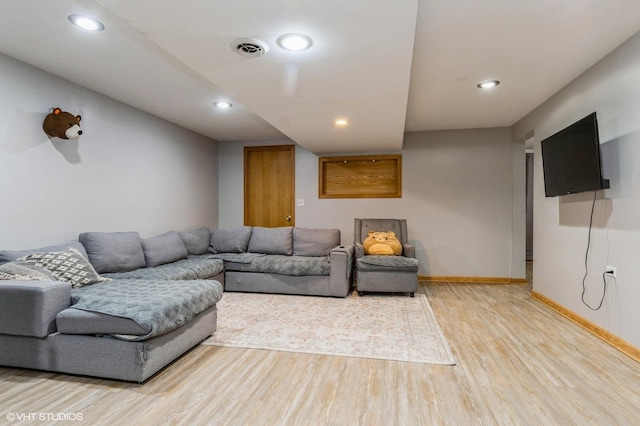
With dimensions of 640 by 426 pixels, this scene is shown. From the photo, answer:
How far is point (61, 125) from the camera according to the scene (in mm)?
3096

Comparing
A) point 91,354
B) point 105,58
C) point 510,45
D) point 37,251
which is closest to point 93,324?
point 91,354

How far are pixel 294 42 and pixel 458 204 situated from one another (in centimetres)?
401

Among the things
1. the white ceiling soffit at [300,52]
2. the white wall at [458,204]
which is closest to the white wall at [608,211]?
the white wall at [458,204]

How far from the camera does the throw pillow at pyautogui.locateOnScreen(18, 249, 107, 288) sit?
8.52 ft

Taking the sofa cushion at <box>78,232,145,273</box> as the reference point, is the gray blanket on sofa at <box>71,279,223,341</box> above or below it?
below

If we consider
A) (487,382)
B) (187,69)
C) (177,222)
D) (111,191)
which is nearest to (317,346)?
(487,382)

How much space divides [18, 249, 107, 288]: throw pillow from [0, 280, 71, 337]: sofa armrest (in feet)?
1.52

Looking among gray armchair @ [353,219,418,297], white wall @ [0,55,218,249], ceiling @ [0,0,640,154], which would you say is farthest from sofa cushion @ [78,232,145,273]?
gray armchair @ [353,219,418,297]

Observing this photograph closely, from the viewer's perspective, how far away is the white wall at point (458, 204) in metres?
5.11

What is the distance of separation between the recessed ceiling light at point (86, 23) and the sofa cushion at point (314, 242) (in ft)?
11.0

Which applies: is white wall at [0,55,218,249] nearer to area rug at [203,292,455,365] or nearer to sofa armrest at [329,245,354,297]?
area rug at [203,292,455,365]

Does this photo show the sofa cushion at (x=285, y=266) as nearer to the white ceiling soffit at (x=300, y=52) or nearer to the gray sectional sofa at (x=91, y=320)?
the gray sectional sofa at (x=91, y=320)

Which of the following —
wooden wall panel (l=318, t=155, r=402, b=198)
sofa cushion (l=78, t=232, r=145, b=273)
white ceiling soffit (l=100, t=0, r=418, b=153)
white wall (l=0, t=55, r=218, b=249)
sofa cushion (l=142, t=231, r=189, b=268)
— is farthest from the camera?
wooden wall panel (l=318, t=155, r=402, b=198)

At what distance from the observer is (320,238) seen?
16.3ft
